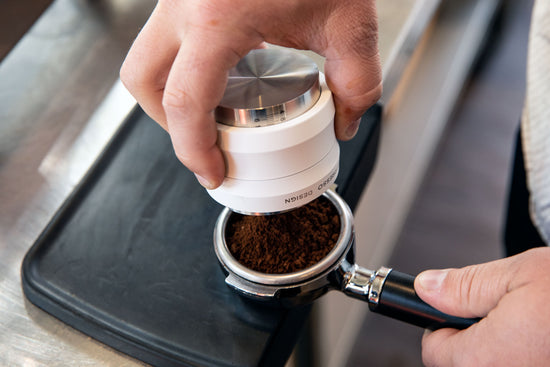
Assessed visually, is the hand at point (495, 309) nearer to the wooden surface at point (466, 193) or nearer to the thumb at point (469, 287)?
the thumb at point (469, 287)

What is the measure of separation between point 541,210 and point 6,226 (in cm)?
55

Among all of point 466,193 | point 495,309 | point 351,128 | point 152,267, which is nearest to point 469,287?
point 495,309

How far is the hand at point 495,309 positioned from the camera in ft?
1.04

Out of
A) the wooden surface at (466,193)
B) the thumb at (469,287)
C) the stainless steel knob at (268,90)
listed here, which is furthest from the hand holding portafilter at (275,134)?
the wooden surface at (466,193)

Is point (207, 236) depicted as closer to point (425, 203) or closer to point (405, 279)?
point (405, 279)

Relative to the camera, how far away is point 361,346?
107 centimetres

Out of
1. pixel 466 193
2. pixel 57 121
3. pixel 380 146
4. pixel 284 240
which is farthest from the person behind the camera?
pixel 466 193

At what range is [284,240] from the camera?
40 cm

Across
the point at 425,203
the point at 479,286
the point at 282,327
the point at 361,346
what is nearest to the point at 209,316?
the point at 282,327

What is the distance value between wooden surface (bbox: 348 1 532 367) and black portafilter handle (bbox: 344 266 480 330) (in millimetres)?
706

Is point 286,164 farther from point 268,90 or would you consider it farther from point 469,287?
point 469,287

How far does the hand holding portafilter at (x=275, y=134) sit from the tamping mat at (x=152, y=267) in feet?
0.35

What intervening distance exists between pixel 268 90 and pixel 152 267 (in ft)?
0.67

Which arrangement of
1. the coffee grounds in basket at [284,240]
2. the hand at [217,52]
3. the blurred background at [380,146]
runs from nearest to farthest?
the hand at [217,52] < the coffee grounds in basket at [284,240] < the blurred background at [380,146]
